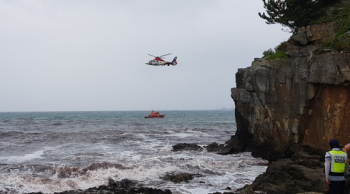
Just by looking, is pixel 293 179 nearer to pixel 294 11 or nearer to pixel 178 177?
pixel 178 177

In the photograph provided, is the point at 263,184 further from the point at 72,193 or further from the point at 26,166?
the point at 26,166

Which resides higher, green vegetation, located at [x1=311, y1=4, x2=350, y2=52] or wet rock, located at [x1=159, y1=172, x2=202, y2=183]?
green vegetation, located at [x1=311, y1=4, x2=350, y2=52]

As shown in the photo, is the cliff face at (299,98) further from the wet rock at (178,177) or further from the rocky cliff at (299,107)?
the wet rock at (178,177)

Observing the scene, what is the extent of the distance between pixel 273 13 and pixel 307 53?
269 inches

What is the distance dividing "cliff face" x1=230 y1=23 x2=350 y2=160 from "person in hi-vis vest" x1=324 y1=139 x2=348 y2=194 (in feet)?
21.1

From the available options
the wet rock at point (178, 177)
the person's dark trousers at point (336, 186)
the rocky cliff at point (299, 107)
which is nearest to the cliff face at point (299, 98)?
the rocky cliff at point (299, 107)

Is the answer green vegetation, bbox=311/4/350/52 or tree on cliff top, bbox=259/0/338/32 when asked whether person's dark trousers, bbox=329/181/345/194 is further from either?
tree on cliff top, bbox=259/0/338/32

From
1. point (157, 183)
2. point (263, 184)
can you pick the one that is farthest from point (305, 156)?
point (157, 183)

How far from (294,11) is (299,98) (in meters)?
6.49

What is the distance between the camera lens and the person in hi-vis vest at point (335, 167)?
27.3 ft

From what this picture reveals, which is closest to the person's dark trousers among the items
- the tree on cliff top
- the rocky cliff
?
the rocky cliff

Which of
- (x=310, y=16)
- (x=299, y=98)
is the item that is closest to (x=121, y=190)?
(x=299, y=98)

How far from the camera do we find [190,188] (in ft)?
43.7

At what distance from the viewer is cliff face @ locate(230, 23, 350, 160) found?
14.5m
